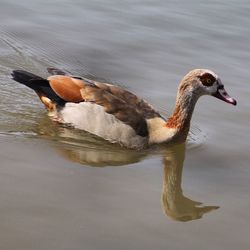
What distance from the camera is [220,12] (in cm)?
1440

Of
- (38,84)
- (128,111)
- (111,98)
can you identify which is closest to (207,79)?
(128,111)

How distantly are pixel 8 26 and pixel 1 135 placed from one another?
15.5 feet

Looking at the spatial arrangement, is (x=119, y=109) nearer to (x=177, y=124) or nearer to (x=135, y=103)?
(x=135, y=103)

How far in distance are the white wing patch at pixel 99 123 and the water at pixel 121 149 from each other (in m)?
0.11

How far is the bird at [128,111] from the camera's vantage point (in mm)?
8094

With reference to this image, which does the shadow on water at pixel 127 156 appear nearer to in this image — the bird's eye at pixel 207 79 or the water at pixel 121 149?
the water at pixel 121 149

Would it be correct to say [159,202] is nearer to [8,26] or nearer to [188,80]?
[188,80]

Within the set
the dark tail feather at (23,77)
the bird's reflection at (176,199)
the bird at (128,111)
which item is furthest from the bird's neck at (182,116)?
the dark tail feather at (23,77)

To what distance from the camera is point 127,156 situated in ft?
25.4

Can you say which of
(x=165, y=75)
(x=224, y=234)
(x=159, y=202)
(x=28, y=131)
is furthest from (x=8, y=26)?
(x=224, y=234)

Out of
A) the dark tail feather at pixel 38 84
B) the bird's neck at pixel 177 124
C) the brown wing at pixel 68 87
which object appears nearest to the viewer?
the bird's neck at pixel 177 124

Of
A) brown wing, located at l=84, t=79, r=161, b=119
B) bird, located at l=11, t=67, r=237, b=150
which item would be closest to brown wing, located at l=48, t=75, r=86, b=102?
bird, located at l=11, t=67, r=237, b=150

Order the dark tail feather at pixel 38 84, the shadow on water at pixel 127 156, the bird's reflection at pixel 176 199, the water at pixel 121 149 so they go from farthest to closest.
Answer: the dark tail feather at pixel 38 84 → the shadow on water at pixel 127 156 → the bird's reflection at pixel 176 199 → the water at pixel 121 149

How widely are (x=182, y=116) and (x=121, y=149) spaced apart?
2.91 feet
